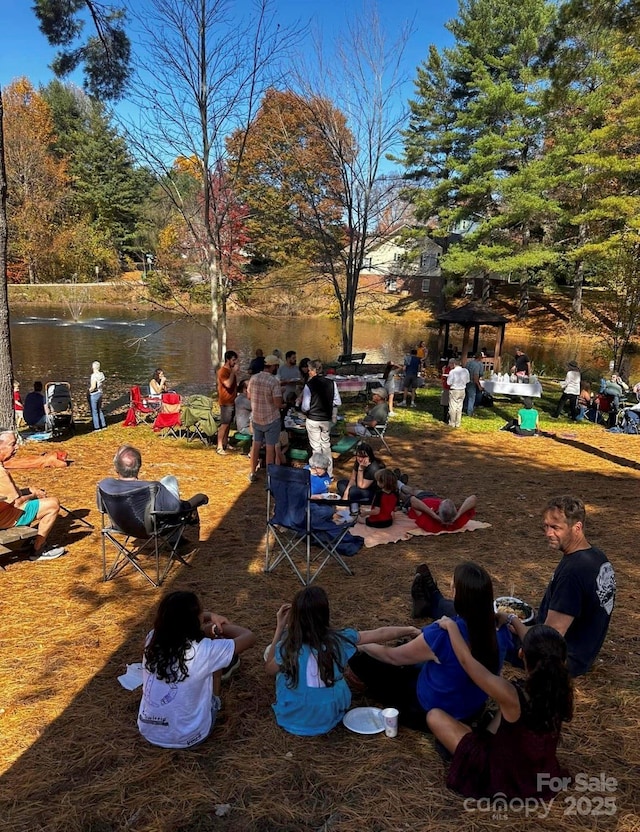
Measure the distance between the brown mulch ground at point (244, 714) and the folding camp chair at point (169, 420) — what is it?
10.5 feet

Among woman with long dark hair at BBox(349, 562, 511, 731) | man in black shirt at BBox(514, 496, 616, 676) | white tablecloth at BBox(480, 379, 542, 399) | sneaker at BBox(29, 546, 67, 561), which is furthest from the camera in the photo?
white tablecloth at BBox(480, 379, 542, 399)

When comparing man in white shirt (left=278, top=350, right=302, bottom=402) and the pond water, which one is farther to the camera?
the pond water

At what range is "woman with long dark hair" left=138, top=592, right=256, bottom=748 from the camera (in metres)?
2.69

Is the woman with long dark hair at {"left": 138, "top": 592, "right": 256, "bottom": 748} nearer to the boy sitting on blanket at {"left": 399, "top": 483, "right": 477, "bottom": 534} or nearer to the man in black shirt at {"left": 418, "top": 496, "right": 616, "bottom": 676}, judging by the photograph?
the man in black shirt at {"left": 418, "top": 496, "right": 616, "bottom": 676}

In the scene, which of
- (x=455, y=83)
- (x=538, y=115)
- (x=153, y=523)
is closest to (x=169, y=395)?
(x=153, y=523)

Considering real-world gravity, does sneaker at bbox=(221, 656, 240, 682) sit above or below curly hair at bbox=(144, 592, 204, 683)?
below

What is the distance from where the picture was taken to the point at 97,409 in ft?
35.4

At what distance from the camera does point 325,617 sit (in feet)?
9.04

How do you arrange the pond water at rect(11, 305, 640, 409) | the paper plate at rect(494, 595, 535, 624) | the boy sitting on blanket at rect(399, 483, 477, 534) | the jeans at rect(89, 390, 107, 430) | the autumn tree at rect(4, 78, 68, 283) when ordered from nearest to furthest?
the paper plate at rect(494, 595, 535, 624)
the boy sitting on blanket at rect(399, 483, 477, 534)
the jeans at rect(89, 390, 107, 430)
the pond water at rect(11, 305, 640, 409)
the autumn tree at rect(4, 78, 68, 283)

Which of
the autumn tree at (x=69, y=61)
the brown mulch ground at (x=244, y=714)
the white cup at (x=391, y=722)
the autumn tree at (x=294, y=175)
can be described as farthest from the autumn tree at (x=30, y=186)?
the white cup at (x=391, y=722)

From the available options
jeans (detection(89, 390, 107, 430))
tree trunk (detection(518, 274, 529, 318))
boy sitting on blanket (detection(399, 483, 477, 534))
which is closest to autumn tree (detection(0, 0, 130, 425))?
jeans (detection(89, 390, 107, 430))

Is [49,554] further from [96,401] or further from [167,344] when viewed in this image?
[167,344]

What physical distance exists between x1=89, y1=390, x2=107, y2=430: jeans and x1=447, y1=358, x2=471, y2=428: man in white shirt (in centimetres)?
676

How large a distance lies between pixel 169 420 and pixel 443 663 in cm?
780
